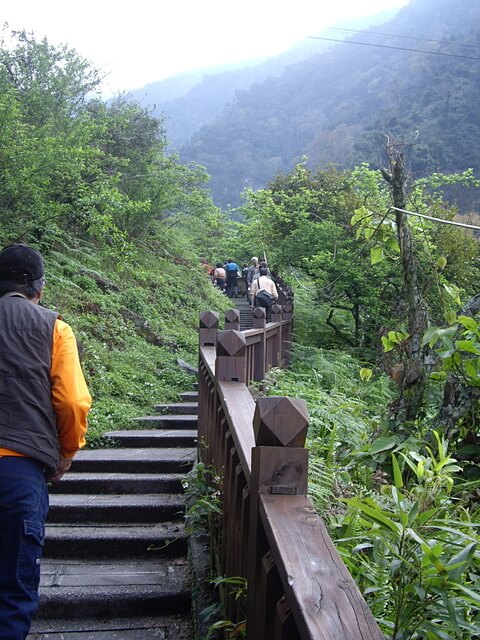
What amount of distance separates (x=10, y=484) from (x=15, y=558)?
287 mm

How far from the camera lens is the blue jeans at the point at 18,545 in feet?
8.05

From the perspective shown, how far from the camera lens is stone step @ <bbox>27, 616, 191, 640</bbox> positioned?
3.44 m

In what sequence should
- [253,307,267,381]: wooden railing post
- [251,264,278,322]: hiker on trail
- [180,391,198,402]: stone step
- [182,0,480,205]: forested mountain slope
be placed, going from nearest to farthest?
[253,307,267,381]: wooden railing post < [180,391,198,402]: stone step < [251,264,278,322]: hiker on trail < [182,0,480,205]: forested mountain slope

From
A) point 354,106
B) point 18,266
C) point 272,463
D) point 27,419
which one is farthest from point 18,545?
point 354,106

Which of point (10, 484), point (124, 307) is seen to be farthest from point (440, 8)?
point (10, 484)

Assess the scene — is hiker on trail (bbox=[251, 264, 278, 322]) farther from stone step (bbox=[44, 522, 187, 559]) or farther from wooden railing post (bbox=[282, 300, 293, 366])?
stone step (bbox=[44, 522, 187, 559])

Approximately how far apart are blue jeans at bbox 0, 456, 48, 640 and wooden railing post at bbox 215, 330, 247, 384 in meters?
1.26

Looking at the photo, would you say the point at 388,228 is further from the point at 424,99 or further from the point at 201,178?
the point at 424,99

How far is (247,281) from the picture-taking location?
79.0 feet

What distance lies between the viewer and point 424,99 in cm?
5922

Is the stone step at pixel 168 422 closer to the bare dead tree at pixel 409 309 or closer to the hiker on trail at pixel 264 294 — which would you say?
the bare dead tree at pixel 409 309

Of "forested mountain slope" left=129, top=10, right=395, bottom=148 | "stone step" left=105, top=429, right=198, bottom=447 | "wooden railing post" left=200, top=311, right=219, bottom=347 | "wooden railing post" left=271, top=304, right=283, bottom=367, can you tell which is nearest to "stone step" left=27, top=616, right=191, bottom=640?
"wooden railing post" left=200, top=311, right=219, bottom=347

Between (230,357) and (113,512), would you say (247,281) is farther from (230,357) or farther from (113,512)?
(230,357)

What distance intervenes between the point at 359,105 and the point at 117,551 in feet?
301
